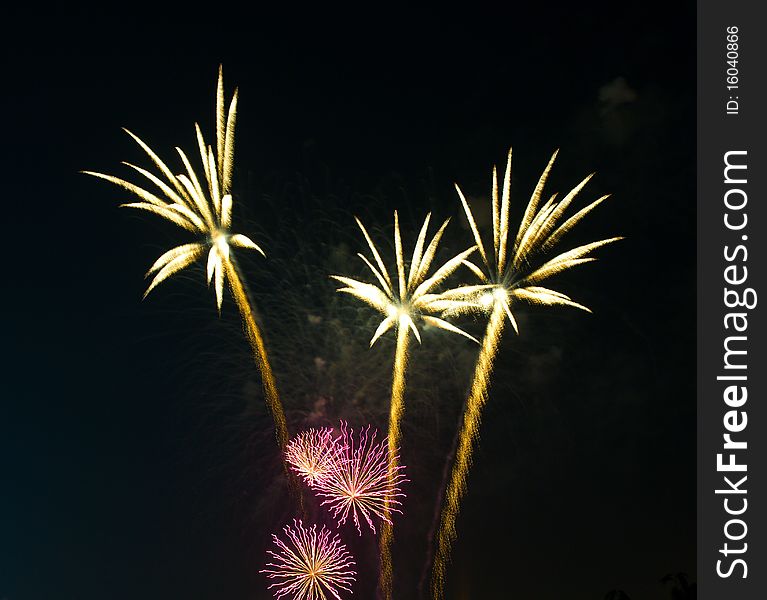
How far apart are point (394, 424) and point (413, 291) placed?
5.01 metres

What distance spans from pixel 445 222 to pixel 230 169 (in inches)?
294

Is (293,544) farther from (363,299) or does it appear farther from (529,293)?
(529,293)

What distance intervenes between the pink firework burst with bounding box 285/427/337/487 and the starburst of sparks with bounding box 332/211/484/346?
3.71 metres

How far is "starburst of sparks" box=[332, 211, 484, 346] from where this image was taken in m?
27.2

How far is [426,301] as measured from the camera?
91.0 ft

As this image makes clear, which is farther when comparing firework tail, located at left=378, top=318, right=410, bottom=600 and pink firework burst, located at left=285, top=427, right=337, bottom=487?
firework tail, located at left=378, top=318, right=410, bottom=600

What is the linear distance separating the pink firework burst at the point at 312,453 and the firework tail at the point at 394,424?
8.65 ft

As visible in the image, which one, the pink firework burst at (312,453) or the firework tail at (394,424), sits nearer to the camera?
the pink firework burst at (312,453)

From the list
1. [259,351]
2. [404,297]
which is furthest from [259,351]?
[404,297]

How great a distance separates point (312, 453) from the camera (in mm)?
26875

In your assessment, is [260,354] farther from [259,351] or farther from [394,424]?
[394,424]

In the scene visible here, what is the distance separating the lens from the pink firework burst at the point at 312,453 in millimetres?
26528

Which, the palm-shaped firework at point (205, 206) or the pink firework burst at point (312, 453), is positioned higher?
the palm-shaped firework at point (205, 206)
